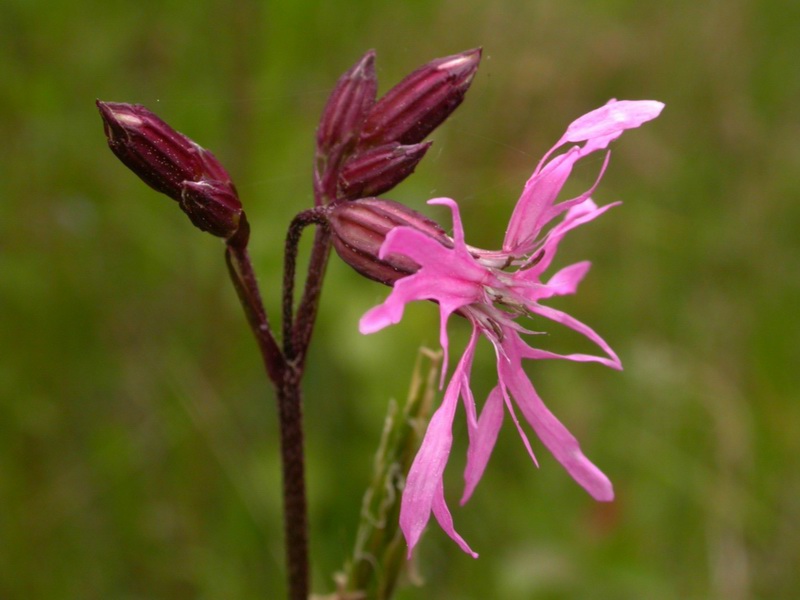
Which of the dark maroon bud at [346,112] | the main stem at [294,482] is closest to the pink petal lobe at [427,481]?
the main stem at [294,482]

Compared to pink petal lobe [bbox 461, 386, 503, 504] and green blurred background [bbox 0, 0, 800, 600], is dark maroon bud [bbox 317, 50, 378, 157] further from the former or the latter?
green blurred background [bbox 0, 0, 800, 600]

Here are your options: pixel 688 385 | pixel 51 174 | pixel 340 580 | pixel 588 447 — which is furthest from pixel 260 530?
pixel 688 385

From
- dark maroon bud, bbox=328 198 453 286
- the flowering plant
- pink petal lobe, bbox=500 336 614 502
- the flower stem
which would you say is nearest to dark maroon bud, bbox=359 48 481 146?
the flowering plant

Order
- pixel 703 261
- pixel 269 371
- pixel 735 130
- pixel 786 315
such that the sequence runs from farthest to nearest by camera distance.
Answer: pixel 735 130
pixel 703 261
pixel 786 315
pixel 269 371

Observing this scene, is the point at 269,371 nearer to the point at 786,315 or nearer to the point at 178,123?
the point at 178,123

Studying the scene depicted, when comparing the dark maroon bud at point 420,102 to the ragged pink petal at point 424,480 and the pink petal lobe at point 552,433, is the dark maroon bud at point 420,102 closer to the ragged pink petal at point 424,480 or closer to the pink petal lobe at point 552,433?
the pink petal lobe at point 552,433
